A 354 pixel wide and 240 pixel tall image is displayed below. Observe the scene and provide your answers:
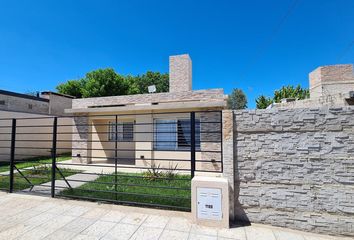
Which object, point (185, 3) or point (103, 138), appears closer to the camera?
point (185, 3)

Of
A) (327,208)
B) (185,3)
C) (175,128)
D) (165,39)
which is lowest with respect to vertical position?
(327,208)

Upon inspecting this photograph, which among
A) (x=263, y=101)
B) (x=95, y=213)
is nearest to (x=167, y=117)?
(x=95, y=213)

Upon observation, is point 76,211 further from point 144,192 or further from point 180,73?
point 180,73

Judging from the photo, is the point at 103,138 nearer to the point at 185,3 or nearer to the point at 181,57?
the point at 181,57

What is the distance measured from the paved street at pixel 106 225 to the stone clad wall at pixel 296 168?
11.0 inches

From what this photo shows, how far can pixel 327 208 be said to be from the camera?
3.00 m

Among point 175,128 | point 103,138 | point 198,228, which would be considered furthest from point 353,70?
point 103,138

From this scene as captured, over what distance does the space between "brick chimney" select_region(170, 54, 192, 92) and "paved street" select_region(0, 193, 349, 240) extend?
8.78 meters

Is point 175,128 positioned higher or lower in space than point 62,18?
lower

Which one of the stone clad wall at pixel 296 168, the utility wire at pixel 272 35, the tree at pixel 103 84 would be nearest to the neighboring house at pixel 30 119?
the tree at pixel 103 84

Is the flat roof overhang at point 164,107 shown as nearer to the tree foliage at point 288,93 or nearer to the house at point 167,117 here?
the house at point 167,117

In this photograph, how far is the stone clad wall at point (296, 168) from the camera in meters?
2.97

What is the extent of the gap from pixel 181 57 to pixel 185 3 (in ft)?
9.83

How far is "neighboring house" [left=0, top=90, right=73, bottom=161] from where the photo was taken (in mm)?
11320
